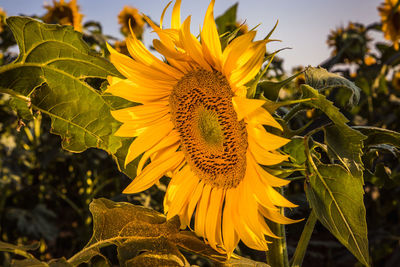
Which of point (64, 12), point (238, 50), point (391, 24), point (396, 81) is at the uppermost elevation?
point (391, 24)

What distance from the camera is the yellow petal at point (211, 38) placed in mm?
380

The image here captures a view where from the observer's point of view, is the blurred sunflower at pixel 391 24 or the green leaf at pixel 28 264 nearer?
the green leaf at pixel 28 264

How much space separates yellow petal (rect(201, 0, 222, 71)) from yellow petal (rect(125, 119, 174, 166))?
139 mm

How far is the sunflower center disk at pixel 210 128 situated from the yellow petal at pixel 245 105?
0.05 m

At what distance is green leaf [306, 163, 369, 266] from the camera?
0.37 metres

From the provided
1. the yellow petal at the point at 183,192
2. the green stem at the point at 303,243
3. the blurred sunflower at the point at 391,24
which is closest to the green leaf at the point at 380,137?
the green stem at the point at 303,243

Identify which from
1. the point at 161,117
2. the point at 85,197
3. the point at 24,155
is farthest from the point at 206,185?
the point at 24,155

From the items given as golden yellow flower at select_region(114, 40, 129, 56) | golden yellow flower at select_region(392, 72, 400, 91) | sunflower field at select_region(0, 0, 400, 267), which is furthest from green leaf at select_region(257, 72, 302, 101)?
golden yellow flower at select_region(392, 72, 400, 91)

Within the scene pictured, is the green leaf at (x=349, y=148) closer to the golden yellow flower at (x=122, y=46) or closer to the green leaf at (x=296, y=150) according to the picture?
the green leaf at (x=296, y=150)

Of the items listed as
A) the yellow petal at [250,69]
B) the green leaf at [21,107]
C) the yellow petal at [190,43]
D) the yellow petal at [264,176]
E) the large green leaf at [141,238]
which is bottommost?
the large green leaf at [141,238]

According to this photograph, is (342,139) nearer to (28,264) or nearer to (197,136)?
(197,136)

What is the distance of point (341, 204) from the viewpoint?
387mm

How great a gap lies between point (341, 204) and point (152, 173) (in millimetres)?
231

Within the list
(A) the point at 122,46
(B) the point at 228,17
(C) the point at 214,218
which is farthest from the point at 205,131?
(A) the point at 122,46
